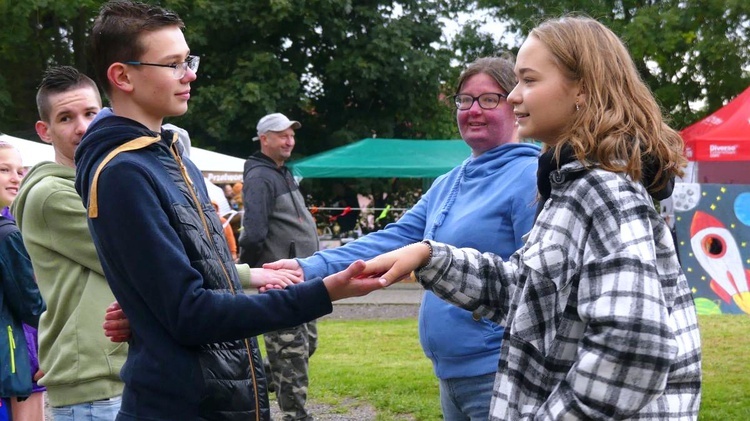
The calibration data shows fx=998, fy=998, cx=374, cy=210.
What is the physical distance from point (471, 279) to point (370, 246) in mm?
1002

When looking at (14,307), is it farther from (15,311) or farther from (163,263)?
(163,263)

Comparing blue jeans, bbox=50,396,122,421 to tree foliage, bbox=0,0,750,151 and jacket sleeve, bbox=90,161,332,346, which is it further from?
tree foliage, bbox=0,0,750,151

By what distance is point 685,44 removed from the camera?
72.1ft

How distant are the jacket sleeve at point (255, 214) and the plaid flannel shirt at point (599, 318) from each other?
4.91 metres

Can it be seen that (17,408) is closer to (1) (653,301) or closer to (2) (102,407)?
(2) (102,407)

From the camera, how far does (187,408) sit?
2420 mm

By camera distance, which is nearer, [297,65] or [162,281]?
[162,281]

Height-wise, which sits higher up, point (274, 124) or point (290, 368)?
point (274, 124)

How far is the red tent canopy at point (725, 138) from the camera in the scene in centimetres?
1345

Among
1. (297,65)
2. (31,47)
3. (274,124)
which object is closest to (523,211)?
(274,124)

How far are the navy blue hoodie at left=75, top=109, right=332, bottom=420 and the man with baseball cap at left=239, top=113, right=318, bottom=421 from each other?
14.7 ft

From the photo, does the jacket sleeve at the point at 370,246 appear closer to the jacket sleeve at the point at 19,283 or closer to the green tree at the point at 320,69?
the jacket sleeve at the point at 19,283

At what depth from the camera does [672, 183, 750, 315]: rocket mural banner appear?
1273cm

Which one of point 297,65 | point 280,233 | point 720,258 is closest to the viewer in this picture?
point 280,233
